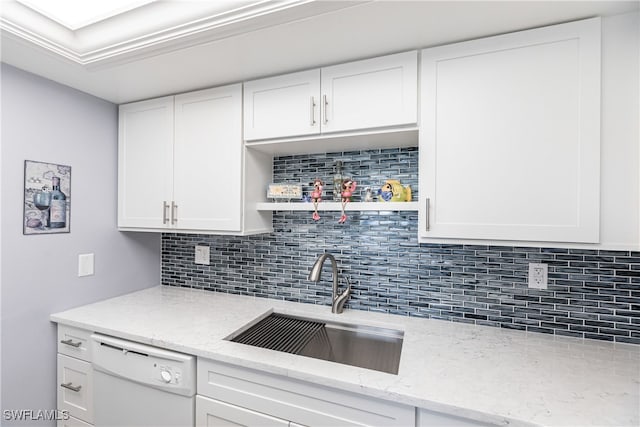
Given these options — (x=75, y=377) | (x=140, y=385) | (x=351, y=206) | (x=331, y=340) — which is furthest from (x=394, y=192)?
(x=75, y=377)

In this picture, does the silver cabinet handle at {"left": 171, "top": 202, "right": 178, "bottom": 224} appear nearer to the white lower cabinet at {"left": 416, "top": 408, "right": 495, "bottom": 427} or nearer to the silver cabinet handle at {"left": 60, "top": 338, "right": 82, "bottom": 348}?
the silver cabinet handle at {"left": 60, "top": 338, "right": 82, "bottom": 348}

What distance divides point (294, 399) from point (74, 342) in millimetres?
1252

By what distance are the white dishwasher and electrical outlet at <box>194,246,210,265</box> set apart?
74cm

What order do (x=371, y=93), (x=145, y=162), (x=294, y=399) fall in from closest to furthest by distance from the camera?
1. (x=294, y=399)
2. (x=371, y=93)
3. (x=145, y=162)

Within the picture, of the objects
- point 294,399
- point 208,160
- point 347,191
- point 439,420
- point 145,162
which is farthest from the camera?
point 145,162

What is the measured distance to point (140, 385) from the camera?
1426 millimetres

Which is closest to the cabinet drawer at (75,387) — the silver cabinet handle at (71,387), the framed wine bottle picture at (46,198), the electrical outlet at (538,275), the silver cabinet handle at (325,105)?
the silver cabinet handle at (71,387)

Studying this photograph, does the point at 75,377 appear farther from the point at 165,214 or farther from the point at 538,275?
the point at 538,275

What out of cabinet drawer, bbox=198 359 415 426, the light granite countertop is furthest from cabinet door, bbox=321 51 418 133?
cabinet drawer, bbox=198 359 415 426

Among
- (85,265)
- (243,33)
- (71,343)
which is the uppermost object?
(243,33)

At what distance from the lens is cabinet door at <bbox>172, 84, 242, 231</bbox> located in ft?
5.50

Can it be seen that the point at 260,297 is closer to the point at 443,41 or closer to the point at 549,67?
the point at 443,41

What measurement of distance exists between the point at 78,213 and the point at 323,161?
1405 millimetres

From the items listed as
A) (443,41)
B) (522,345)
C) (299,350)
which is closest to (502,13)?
(443,41)
